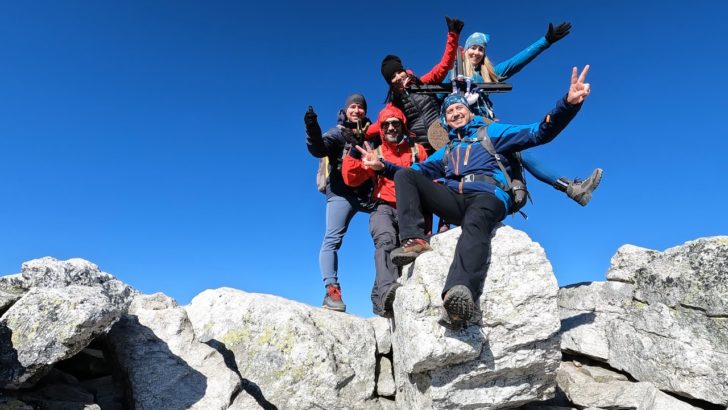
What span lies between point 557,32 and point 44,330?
12059mm

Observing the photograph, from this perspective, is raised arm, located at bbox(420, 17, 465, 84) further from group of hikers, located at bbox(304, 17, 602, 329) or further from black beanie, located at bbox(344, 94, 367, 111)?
black beanie, located at bbox(344, 94, 367, 111)

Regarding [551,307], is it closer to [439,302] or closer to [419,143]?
[439,302]

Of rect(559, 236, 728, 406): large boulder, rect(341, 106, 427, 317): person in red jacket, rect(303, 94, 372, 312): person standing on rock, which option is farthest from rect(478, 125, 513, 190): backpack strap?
rect(559, 236, 728, 406): large boulder

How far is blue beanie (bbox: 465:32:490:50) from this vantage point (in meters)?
11.1

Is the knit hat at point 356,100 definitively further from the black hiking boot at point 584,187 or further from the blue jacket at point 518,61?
the black hiking boot at point 584,187

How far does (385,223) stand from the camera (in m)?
9.16

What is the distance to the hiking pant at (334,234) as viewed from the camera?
33.2ft

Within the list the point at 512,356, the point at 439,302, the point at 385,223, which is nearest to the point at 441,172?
the point at 385,223

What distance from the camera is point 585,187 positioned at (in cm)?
878

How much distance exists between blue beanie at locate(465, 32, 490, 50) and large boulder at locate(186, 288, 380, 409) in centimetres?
719

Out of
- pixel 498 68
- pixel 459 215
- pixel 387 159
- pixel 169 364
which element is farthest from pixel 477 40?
pixel 169 364

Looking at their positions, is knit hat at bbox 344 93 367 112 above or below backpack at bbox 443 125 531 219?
above

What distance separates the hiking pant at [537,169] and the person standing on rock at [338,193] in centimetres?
347

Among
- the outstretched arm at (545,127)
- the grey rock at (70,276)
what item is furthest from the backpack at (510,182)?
the grey rock at (70,276)
